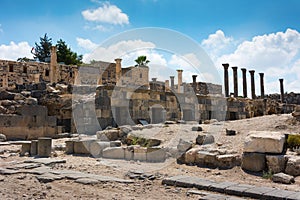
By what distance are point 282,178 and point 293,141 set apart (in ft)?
5.41

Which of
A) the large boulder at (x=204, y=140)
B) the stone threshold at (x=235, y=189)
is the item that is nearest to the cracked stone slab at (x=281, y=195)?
the stone threshold at (x=235, y=189)

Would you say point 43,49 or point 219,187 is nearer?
point 219,187

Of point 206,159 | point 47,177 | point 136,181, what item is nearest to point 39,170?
point 47,177

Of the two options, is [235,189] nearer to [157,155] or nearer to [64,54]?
[157,155]

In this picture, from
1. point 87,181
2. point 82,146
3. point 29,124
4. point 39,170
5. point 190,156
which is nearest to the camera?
point 87,181

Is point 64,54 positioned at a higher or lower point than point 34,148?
higher

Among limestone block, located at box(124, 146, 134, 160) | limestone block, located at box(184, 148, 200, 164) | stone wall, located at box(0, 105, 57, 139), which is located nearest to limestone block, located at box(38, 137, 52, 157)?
limestone block, located at box(124, 146, 134, 160)

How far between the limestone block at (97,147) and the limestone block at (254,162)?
436 centimetres

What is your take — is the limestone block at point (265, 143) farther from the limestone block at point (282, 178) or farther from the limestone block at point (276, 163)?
the limestone block at point (282, 178)

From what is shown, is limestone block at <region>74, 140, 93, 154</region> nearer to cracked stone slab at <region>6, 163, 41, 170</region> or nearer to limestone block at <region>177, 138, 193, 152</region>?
cracked stone slab at <region>6, 163, 41, 170</region>

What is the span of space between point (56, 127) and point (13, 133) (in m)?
1.90

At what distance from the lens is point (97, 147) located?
10.1m

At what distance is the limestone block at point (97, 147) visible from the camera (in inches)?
396

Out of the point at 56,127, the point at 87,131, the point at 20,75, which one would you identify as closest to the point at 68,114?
the point at 56,127
